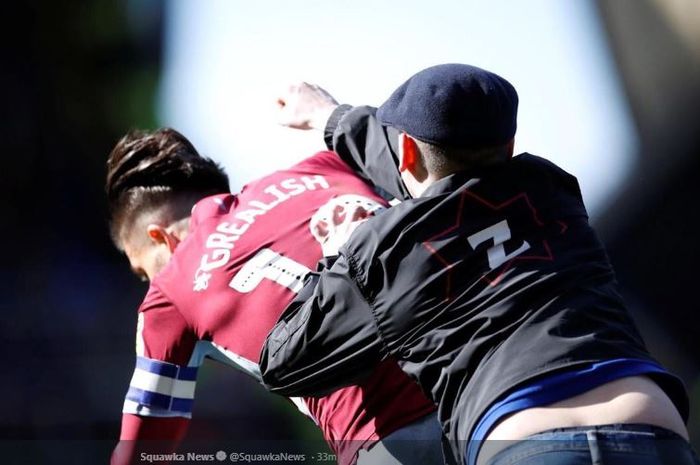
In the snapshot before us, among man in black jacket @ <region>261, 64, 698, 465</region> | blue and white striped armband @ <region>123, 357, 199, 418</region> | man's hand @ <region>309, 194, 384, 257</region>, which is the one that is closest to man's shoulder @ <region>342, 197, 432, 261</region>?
man in black jacket @ <region>261, 64, 698, 465</region>

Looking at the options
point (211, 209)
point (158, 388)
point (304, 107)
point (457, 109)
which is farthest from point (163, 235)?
point (457, 109)

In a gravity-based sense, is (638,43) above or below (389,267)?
above

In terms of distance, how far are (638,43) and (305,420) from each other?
127cm

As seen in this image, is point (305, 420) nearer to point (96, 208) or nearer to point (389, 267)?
point (96, 208)

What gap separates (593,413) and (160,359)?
1049 millimetres

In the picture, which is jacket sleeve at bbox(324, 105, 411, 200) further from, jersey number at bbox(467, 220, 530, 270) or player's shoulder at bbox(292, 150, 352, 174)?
jersey number at bbox(467, 220, 530, 270)

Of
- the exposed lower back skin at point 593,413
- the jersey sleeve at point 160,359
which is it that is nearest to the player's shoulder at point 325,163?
the jersey sleeve at point 160,359

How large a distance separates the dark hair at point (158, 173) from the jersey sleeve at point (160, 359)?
312 millimetres

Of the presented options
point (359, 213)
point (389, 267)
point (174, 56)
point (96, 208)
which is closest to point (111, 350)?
point (96, 208)

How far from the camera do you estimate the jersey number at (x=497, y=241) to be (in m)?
1.23

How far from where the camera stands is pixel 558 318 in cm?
119

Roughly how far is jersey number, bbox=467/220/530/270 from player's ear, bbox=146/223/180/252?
1.09 m

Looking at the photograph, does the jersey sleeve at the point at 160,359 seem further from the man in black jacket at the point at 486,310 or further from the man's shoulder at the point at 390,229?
the man's shoulder at the point at 390,229

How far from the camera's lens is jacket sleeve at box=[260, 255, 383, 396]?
1268 millimetres
